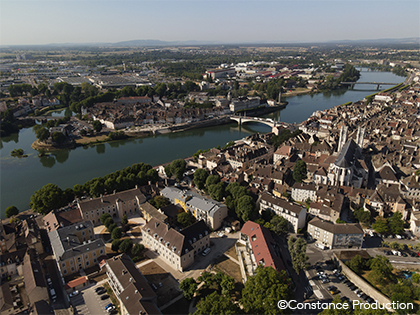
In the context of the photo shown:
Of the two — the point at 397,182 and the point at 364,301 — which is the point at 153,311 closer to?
the point at 364,301

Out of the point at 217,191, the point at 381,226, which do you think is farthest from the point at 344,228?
the point at 217,191

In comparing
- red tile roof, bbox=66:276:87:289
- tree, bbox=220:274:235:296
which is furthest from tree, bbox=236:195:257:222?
red tile roof, bbox=66:276:87:289

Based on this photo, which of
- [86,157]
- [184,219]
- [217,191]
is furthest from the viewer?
[86,157]

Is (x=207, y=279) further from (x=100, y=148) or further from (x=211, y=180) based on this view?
(x=100, y=148)

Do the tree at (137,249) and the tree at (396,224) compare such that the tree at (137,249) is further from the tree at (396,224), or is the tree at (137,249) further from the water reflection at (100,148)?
the water reflection at (100,148)

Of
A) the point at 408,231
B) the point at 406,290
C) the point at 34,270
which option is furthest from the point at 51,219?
the point at 408,231

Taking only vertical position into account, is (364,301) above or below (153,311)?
below

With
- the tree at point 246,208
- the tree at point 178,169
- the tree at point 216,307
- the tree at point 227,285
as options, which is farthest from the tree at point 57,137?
the tree at point 216,307
